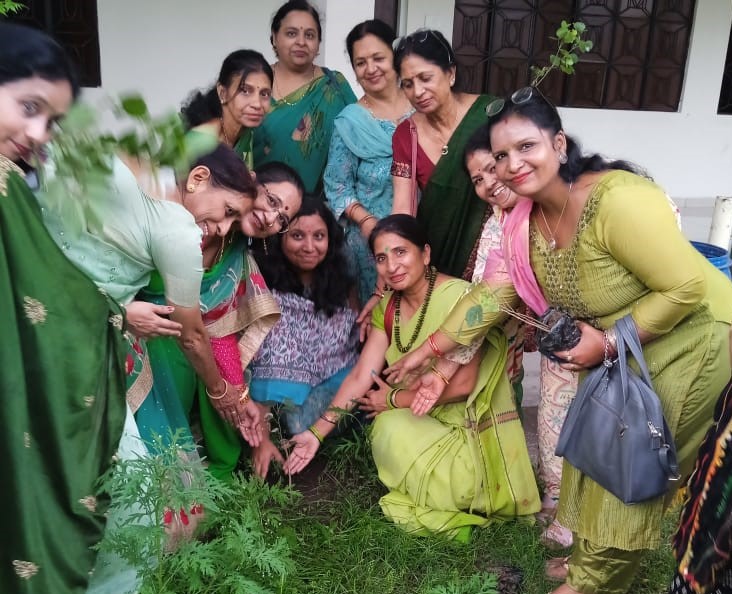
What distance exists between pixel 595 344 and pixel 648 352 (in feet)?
0.46

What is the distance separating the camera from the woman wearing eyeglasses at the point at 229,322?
231cm

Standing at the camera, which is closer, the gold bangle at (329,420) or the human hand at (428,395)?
the human hand at (428,395)

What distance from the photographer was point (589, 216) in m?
1.70

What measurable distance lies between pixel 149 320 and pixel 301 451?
3.20 feet

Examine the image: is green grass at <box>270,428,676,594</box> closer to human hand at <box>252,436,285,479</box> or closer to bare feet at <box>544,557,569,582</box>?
bare feet at <box>544,557,569,582</box>

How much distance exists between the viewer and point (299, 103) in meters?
3.13

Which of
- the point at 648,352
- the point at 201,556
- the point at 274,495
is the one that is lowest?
the point at 274,495

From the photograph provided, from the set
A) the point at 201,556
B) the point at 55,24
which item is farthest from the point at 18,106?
the point at 55,24

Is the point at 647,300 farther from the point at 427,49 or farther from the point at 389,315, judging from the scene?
the point at 427,49

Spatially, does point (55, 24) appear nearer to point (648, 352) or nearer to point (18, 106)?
point (18, 106)

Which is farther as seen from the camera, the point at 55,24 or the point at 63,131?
the point at 55,24

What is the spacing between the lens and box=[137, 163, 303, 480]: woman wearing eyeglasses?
2.31 metres

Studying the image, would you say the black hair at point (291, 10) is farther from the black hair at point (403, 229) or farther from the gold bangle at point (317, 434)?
the gold bangle at point (317, 434)

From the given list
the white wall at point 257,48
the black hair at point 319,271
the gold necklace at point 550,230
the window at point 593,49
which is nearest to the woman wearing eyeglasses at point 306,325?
the black hair at point 319,271
